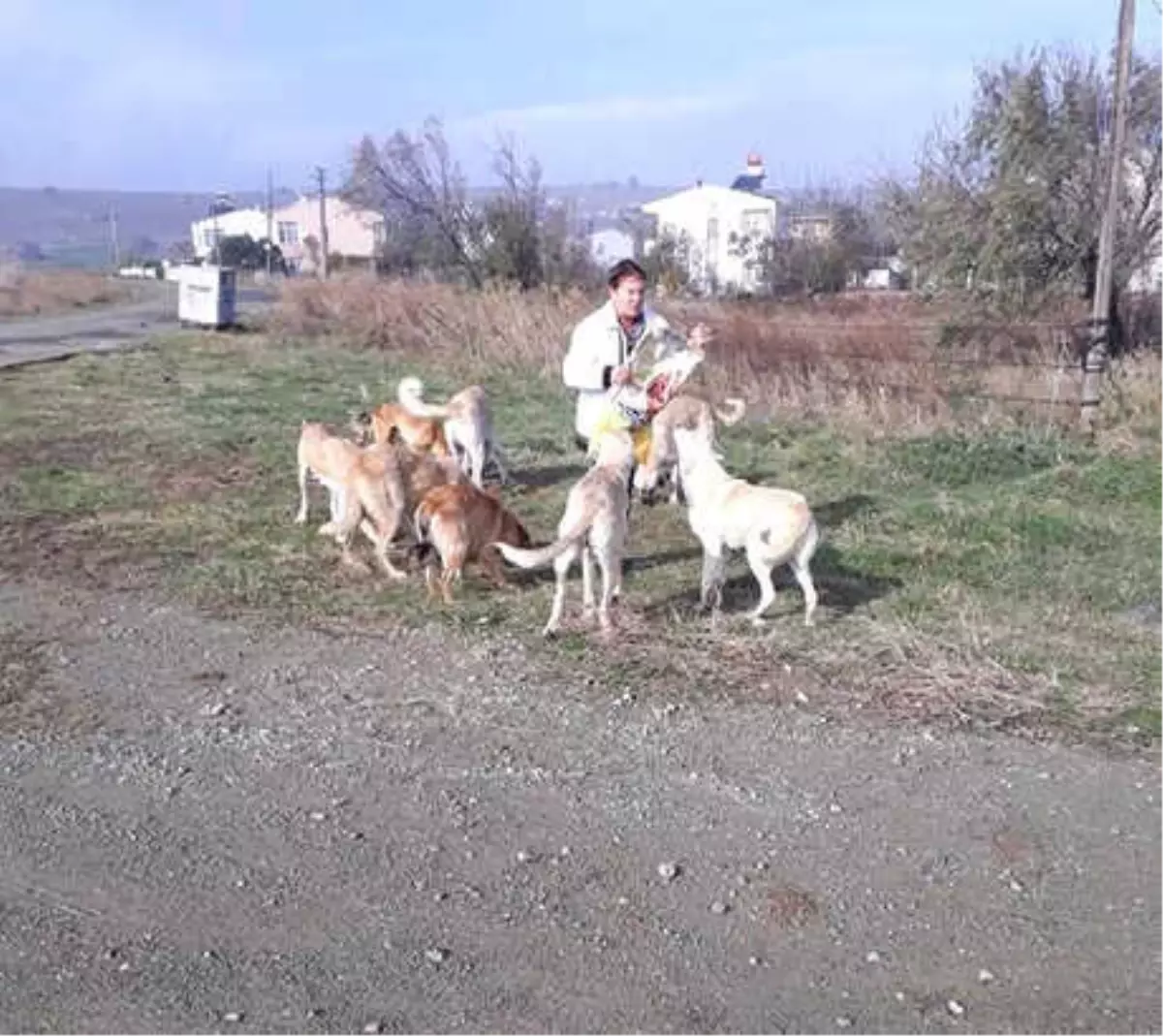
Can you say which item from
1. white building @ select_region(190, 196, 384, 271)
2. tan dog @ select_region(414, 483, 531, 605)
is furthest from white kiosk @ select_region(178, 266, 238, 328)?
white building @ select_region(190, 196, 384, 271)

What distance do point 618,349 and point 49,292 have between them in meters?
38.6

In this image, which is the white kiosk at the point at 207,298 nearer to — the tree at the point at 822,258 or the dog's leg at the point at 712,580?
the tree at the point at 822,258

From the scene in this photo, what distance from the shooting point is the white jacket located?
815 cm

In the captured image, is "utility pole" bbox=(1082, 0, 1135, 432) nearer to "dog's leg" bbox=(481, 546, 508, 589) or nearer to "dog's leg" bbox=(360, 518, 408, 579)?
"dog's leg" bbox=(481, 546, 508, 589)

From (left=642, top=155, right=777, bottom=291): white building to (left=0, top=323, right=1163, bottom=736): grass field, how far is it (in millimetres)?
34851

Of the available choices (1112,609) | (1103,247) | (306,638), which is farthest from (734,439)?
(306,638)

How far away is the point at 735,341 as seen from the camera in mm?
16828

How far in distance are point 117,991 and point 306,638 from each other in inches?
124

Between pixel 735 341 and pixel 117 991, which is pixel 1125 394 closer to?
pixel 735 341

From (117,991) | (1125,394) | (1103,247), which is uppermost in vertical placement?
(1103,247)

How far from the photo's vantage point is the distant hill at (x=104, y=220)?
9294cm

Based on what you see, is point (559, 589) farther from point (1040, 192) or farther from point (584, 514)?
point (1040, 192)

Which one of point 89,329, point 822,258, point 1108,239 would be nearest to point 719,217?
point 822,258

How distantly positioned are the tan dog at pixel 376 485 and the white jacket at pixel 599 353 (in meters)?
0.97
